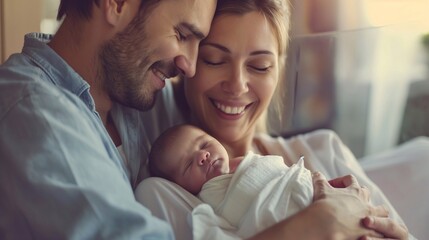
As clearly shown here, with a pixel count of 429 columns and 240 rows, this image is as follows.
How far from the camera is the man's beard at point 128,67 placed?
137cm

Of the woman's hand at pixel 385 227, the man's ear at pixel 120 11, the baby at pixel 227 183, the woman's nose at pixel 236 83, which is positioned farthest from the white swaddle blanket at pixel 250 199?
the man's ear at pixel 120 11

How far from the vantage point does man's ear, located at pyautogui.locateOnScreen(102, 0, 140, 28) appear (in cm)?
134

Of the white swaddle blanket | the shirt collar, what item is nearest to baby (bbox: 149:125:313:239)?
the white swaddle blanket

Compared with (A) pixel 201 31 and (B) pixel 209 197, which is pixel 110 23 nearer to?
(A) pixel 201 31

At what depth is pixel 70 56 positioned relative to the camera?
138 cm

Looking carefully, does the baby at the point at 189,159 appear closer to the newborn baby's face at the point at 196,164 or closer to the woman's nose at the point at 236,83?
the newborn baby's face at the point at 196,164

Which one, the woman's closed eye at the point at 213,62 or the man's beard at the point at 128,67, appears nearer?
the man's beard at the point at 128,67

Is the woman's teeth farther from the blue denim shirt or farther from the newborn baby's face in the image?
the blue denim shirt

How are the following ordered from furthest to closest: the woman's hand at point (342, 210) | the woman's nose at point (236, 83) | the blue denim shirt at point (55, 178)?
the woman's nose at point (236, 83)
the woman's hand at point (342, 210)
the blue denim shirt at point (55, 178)

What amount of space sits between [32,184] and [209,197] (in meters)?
0.42

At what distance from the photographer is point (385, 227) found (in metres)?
1.29

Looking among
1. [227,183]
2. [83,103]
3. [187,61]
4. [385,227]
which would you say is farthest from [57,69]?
[385,227]

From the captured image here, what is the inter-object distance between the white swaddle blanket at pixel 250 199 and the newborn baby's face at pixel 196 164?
0.03m

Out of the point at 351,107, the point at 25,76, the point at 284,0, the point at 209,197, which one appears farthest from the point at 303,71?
the point at 25,76
